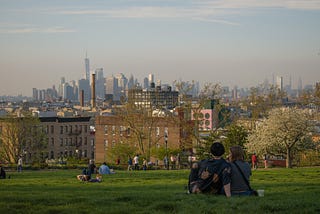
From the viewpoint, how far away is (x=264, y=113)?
239 ft

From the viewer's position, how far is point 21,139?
7556 centimetres

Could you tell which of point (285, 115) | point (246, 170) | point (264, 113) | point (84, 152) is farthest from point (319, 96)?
point (84, 152)

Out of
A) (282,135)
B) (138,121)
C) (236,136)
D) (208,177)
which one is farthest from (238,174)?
(138,121)

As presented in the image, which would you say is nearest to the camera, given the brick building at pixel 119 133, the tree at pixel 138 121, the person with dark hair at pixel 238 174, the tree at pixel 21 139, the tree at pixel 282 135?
the person with dark hair at pixel 238 174

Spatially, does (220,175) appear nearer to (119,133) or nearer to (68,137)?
(119,133)

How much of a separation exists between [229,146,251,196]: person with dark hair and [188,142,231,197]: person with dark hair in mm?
286

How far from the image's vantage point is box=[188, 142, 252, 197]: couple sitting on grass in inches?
525

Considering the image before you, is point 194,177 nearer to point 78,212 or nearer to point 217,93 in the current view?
point 78,212

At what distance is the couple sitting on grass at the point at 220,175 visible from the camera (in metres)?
→ 13.3

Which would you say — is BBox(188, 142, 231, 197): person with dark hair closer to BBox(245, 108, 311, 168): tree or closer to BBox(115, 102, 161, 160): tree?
BBox(245, 108, 311, 168): tree

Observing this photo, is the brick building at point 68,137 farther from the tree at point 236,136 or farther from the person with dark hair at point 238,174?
the person with dark hair at point 238,174

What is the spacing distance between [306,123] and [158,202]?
4064 cm

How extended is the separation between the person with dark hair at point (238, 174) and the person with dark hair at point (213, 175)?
0.29m

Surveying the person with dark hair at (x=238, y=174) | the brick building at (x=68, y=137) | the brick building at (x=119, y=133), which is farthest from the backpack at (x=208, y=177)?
the brick building at (x=68, y=137)
